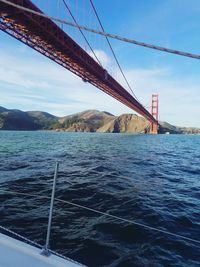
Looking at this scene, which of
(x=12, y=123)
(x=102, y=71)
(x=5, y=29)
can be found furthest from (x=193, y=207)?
(x=12, y=123)

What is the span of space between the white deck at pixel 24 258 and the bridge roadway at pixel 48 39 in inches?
582

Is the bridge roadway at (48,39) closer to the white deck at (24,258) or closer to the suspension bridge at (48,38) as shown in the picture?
the suspension bridge at (48,38)

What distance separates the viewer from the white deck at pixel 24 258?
2.03m

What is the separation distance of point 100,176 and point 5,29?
1360 cm

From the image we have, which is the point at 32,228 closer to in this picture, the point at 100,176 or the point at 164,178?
the point at 100,176

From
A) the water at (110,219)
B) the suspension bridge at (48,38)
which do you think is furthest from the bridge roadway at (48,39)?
the water at (110,219)

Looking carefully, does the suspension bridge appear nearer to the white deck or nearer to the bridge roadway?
the bridge roadway

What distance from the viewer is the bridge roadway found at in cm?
1627

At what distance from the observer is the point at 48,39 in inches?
789

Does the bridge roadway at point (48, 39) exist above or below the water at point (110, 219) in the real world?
above

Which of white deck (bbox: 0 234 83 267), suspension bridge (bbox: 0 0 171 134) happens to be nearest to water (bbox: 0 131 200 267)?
white deck (bbox: 0 234 83 267)

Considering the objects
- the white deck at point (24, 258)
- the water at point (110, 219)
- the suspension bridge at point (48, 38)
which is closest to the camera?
the white deck at point (24, 258)

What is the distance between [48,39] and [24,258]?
20.2 meters

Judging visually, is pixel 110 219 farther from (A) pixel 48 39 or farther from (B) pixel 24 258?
(A) pixel 48 39
